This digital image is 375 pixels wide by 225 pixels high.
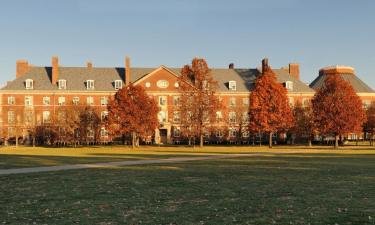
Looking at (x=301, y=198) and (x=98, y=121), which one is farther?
(x=98, y=121)

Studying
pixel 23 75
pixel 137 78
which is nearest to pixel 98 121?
pixel 137 78

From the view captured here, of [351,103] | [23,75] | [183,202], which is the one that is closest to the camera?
[183,202]

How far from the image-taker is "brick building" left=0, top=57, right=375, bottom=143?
240 feet

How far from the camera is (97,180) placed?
18.5 metres

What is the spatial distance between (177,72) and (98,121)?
20576mm

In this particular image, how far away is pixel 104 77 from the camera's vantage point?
78.2 m

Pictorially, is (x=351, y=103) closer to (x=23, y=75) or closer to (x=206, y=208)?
(x=206, y=208)

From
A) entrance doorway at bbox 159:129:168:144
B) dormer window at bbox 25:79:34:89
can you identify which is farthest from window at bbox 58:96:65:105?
entrance doorway at bbox 159:129:168:144

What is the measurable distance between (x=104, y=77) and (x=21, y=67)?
16106 mm

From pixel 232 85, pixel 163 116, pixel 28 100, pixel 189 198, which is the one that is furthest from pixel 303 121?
pixel 189 198

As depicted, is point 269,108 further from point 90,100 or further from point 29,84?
point 29,84

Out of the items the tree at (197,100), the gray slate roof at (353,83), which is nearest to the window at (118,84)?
the tree at (197,100)

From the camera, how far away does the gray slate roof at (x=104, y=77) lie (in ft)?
247

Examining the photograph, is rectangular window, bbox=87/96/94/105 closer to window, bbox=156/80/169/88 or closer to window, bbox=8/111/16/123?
window, bbox=156/80/169/88
